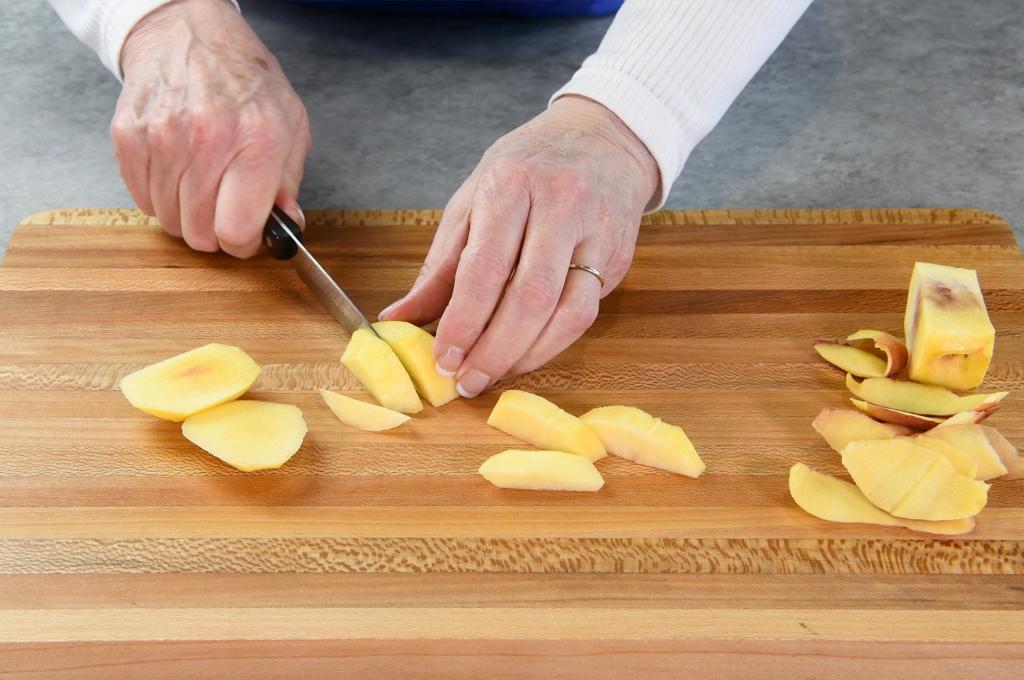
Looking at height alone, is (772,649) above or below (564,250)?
below

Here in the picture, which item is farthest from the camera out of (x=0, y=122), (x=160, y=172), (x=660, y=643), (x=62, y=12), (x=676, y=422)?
(x=0, y=122)

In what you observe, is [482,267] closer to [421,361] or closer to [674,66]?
[421,361]

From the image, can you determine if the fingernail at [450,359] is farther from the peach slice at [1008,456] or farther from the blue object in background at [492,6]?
the blue object in background at [492,6]

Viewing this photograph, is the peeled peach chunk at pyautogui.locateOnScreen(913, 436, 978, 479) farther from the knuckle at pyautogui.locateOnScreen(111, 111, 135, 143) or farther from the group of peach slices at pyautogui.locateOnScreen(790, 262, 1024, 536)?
the knuckle at pyautogui.locateOnScreen(111, 111, 135, 143)

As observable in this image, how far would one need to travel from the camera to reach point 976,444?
1249 millimetres

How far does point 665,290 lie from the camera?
1552mm

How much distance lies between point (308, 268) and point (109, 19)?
1.95 feet

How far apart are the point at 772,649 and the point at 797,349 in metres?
0.50

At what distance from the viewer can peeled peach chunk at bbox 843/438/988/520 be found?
3.89 ft

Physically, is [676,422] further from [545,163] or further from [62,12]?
[62,12]

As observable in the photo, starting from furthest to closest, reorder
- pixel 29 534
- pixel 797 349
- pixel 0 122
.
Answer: pixel 0 122 → pixel 797 349 → pixel 29 534

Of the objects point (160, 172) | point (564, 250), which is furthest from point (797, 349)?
point (160, 172)

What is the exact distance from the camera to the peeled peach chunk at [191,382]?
1279 millimetres

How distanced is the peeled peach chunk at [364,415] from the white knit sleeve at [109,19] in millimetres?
791
